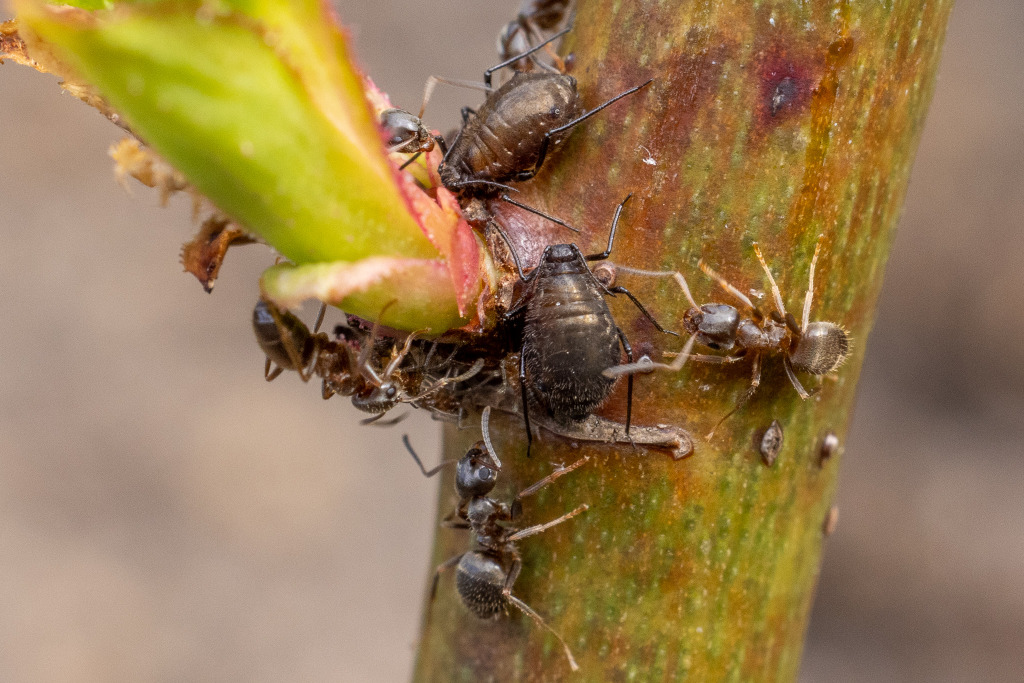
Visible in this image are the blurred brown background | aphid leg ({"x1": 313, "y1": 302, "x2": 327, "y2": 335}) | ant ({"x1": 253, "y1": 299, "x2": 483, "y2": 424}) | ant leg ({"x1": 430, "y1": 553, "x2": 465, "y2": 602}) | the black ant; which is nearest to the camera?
ant ({"x1": 253, "y1": 299, "x2": 483, "y2": 424})

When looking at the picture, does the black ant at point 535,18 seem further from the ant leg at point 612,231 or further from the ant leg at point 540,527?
the ant leg at point 540,527

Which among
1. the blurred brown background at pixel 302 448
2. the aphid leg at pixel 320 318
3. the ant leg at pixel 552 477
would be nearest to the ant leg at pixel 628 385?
the ant leg at pixel 552 477

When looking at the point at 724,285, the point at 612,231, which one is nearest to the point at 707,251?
the point at 724,285

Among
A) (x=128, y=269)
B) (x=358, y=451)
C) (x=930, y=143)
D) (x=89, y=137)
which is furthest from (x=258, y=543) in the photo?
(x=930, y=143)

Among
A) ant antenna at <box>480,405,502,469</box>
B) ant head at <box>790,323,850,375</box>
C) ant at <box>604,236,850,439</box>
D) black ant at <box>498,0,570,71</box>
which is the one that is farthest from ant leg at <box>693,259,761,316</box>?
black ant at <box>498,0,570,71</box>

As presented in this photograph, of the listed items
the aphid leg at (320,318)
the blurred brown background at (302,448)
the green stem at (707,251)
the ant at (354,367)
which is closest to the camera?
the green stem at (707,251)

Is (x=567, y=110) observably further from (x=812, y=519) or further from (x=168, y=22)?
(x=812, y=519)

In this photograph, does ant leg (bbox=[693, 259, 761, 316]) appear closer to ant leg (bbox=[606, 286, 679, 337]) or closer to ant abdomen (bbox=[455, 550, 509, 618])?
ant leg (bbox=[606, 286, 679, 337])
